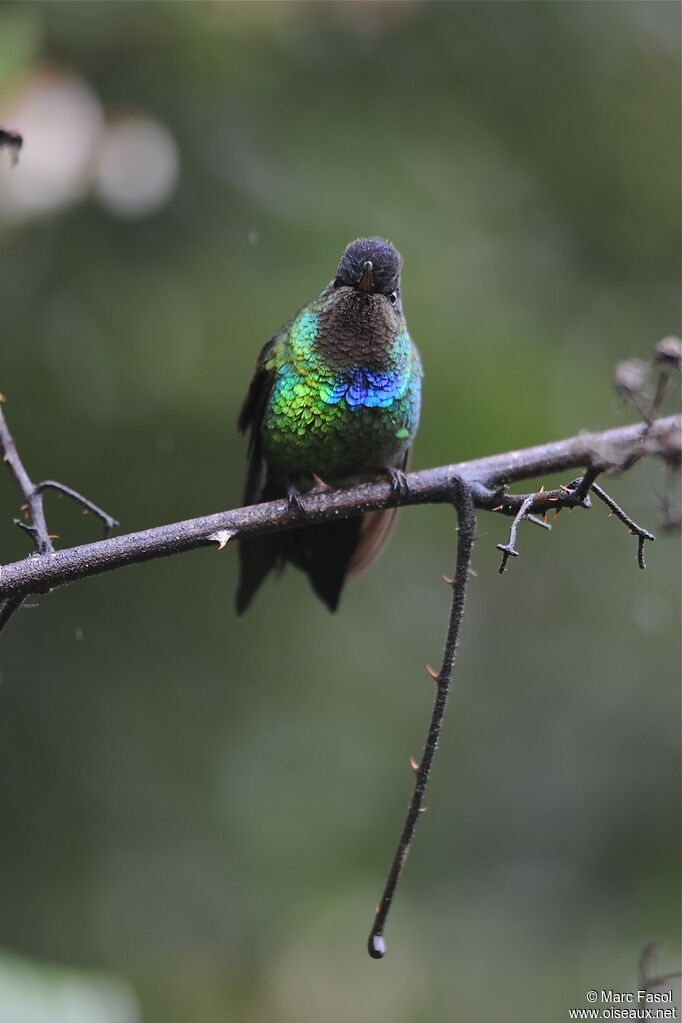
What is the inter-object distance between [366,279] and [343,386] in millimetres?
324

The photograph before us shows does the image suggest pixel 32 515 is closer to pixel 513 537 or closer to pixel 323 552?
pixel 513 537

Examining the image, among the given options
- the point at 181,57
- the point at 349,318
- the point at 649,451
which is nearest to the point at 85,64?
the point at 181,57

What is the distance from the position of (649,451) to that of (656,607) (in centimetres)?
485

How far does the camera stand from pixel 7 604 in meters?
2.17

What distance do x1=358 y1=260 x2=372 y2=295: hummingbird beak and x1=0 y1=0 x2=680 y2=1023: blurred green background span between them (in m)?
1.60

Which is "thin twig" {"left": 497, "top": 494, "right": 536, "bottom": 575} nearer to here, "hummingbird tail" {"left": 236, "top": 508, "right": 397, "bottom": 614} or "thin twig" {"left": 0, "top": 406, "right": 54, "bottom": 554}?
"thin twig" {"left": 0, "top": 406, "right": 54, "bottom": 554}

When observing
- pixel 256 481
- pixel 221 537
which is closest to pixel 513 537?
pixel 221 537

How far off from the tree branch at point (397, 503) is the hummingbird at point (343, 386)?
0.84m

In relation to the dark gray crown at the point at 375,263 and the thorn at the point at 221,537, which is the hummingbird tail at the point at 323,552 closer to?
the dark gray crown at the point at 375,263

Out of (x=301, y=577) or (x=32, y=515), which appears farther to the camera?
(x=301, y=577)

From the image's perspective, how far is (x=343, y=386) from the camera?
11.4 ft

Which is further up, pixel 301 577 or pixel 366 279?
pixel 366 279

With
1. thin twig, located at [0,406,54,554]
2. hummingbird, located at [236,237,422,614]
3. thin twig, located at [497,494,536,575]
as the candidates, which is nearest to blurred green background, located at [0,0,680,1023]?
hummingbird, located at [236,237,422,614]

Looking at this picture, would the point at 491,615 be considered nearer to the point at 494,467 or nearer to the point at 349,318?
the point at 349,318
